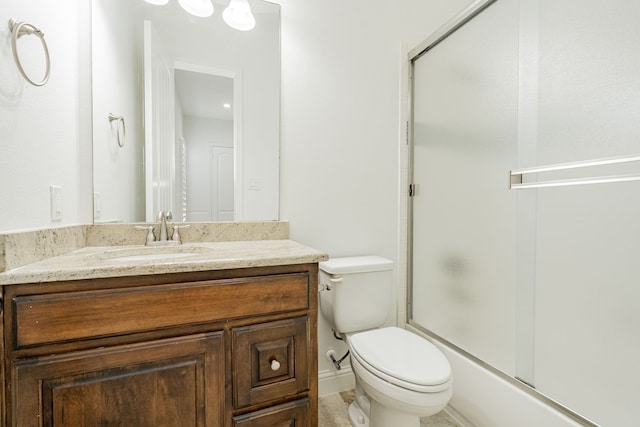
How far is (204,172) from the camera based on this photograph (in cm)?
140

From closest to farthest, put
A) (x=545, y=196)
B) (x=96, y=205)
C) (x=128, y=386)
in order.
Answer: (x=128, y=386) < (x=545, y=196) < (x=96, y=205)

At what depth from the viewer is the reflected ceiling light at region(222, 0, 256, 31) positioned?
1.42m

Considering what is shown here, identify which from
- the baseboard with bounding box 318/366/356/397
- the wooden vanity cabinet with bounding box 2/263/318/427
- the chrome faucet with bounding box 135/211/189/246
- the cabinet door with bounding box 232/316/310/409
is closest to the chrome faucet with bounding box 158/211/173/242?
the chrome faucet with bounding box 135/211/189/246

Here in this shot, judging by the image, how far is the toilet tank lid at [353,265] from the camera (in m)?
1.39

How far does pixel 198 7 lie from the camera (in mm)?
1367

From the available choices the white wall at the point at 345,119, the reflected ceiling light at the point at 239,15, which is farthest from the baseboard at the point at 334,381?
the reflected ceiling light at the point at 239,15

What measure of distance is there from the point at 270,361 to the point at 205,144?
3.36ft

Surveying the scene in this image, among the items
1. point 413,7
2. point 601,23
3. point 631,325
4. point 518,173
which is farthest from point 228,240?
point 413,7

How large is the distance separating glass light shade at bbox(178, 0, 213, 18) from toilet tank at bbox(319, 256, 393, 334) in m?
1.35

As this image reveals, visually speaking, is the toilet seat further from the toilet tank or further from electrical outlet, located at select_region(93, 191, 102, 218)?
electrical outlet, located at select_region(93, 191, 102, 218)

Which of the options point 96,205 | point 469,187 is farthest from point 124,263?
point 469,187

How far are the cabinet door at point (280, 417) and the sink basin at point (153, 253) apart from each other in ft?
1.88

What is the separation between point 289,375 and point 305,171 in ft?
3.24

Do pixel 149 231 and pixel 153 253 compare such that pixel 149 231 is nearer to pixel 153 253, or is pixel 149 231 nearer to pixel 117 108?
pixel 153 253
